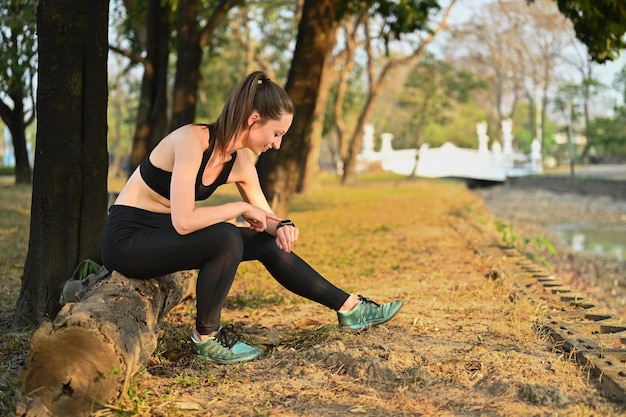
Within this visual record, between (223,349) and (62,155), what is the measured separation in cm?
171

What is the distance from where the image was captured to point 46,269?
16.5 ft

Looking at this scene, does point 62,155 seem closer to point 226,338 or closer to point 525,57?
point 226,338

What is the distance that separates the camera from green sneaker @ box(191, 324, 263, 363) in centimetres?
416

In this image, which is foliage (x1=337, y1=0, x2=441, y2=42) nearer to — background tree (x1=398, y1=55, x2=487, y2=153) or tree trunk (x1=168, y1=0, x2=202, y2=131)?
tree trunk (x1=168, y1=0, x2=202, y2=131)

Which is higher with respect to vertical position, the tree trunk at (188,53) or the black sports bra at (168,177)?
the tree trunk at (188,53)

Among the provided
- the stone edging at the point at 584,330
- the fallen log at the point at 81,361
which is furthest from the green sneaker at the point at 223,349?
the stone edging at the point at 584,330


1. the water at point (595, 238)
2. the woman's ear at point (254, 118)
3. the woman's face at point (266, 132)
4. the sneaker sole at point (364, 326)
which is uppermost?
the woman's ear at point (254, 118)

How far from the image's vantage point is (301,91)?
1106 cm

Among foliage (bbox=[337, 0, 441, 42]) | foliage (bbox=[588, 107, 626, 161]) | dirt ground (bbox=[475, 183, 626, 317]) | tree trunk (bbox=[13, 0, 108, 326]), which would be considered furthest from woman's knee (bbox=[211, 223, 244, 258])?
foliage (bbox=[588, 107, 626, 161])

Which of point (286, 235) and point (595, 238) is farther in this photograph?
point (595, 238)

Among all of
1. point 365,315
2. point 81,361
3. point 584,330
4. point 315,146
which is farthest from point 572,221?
point 81,361

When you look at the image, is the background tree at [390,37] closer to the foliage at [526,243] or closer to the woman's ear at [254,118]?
the foliage at [526,243]

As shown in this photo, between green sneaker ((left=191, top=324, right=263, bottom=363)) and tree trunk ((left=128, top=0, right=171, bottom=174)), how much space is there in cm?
927

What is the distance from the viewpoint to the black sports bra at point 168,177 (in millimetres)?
4043
